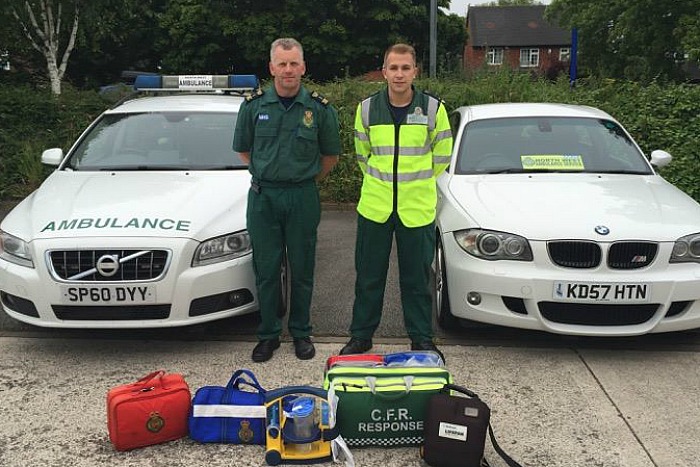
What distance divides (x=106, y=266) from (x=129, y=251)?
6.0 inches

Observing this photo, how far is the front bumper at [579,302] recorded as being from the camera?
387 cm

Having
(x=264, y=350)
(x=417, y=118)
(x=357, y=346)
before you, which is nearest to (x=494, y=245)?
(x=417, y=118)

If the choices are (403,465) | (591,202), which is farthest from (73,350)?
(591,202)

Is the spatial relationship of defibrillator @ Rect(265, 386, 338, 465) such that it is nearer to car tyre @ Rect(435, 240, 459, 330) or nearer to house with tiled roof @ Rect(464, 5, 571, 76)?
car tyre @ Rect(435, 240, 459, 330)

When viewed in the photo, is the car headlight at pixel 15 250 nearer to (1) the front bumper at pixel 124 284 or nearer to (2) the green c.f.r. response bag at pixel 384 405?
(1) the front bumper at pixel 124 284

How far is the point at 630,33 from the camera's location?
21484 mm

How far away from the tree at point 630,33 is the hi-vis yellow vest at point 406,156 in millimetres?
15600

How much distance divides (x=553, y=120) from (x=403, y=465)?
347cm

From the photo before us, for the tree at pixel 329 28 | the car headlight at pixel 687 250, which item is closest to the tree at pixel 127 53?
the tree at pixel 329 28

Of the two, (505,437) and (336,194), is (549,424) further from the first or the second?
(336,194)

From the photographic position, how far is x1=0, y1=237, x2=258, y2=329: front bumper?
12.6 feet

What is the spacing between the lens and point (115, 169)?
5.07 m

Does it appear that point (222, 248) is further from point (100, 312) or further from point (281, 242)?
point (100, 312)

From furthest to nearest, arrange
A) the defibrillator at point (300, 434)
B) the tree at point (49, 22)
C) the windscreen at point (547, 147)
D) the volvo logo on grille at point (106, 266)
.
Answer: the tree at point (49, 22), the windscreen at point (547, 147), the volvo logo on grille at point (106, 266), the defibrillator at point (300, 434)
